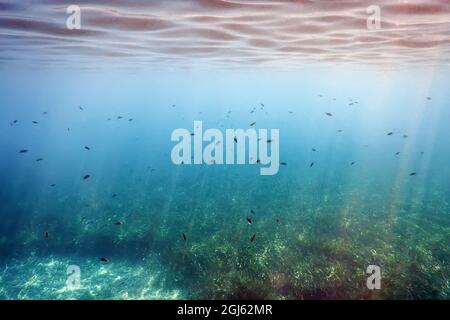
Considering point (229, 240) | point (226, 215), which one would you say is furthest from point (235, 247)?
point (226, 215)

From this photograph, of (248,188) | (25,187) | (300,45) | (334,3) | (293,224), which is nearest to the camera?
(334,3)

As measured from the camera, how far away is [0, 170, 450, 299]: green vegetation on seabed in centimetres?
1023

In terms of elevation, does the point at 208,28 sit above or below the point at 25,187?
above

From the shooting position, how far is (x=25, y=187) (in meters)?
25.3

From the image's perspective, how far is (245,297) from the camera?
9.83 metres

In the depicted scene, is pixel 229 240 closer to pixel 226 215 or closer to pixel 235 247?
pixel 235 247

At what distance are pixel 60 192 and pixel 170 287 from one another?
1660 cm

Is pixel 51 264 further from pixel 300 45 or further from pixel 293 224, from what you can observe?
pixel 300 45

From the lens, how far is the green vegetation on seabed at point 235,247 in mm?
10234

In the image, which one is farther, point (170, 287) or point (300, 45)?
point (300, 45)

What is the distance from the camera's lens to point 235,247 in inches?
493

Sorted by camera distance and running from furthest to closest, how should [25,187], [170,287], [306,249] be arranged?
[25,187] < [306,249] < [170,287]

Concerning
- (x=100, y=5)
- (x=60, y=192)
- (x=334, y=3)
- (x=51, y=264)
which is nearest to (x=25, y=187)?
(x=60, y=192)

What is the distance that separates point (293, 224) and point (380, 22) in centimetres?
1010
